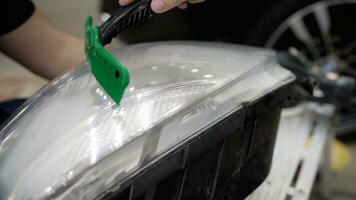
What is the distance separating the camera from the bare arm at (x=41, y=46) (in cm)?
66

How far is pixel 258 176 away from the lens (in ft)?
1.63

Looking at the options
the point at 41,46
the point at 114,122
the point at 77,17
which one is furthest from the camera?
the point at 77,17

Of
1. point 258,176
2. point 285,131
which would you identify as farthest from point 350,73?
point 258,176

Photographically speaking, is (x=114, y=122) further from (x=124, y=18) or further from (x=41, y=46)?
(x=41, y=46)

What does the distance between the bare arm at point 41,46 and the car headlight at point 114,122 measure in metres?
0.21

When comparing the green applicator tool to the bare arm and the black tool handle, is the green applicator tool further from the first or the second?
the bare arm

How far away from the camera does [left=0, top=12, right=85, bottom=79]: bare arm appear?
656 mm

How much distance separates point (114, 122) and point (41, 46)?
0.35 metres

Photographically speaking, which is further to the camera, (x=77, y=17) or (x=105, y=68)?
(x=77, y=17)

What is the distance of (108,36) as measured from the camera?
16.4 inches

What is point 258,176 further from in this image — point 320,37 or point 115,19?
point 320,37

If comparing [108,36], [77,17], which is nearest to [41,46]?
[108,36]

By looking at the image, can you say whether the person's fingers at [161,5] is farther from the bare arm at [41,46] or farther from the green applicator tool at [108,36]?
the bare arm at [41,46]

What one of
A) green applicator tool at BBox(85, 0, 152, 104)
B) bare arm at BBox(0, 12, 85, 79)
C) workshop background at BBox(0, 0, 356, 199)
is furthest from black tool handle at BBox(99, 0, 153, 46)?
workshop background at BBox(0, 0, 356, 199)
